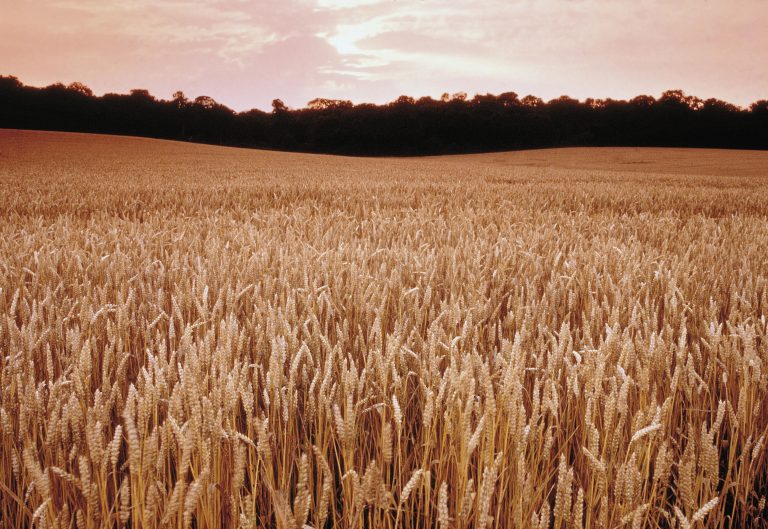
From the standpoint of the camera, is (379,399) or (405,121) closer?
(379,399)

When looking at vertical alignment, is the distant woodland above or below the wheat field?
above

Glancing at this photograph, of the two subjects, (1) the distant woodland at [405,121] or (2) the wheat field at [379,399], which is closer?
(2) the wheat field at [379,399]

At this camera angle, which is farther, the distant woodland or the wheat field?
the distant woodland

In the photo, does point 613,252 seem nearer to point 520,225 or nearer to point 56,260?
point 520,225

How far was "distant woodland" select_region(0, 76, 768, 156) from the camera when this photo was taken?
66312 millimetres

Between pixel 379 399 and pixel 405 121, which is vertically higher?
pixel 405 121

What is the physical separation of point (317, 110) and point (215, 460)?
285ft

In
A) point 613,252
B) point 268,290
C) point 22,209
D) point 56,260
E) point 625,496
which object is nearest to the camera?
point 625,496

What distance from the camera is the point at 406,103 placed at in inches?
3290

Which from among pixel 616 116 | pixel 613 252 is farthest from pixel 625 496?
pixel 616 116

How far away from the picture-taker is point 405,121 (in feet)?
260

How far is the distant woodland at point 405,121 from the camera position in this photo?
6631 cm

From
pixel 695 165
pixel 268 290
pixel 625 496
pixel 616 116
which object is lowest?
pixel 625 496

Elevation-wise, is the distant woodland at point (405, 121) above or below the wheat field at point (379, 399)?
above
